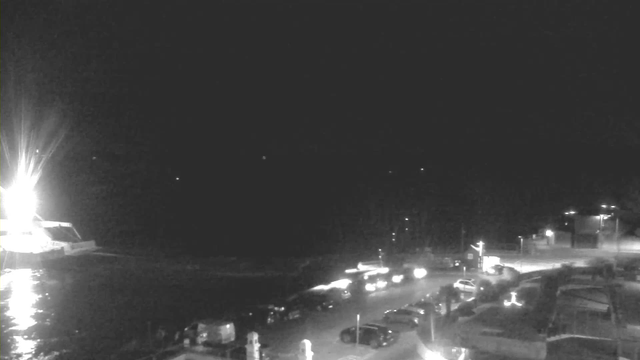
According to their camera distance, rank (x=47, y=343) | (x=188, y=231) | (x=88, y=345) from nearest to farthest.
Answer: (x=47, y=343) < (x=88, y=345) < (x=188, y=231)

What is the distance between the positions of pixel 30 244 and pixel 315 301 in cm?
404

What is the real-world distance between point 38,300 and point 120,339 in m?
1.39

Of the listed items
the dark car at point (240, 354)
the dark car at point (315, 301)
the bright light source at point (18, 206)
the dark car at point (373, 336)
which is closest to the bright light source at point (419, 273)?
the dark car at point (315, 301)

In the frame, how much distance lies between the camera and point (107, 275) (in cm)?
862

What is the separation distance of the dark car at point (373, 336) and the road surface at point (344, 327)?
7cm

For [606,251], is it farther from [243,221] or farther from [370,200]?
[370,200]

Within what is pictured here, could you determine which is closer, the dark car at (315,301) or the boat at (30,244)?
the boat at (30,244)

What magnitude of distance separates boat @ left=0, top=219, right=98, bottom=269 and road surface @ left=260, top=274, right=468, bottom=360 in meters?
3.17

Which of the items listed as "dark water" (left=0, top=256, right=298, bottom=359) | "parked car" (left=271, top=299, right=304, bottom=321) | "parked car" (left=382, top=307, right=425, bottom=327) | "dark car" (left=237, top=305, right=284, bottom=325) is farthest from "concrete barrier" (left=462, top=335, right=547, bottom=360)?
"dark water" (left=0, top=256, right=298, bottom=359)

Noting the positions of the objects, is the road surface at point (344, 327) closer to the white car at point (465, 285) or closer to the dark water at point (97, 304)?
the white car at point (465, 285)

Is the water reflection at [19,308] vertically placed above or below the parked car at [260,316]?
above

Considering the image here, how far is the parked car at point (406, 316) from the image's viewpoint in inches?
247

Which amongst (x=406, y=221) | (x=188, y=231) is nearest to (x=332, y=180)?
(x=406, y=221)

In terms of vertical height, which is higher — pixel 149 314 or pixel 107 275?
pixel 107 275
